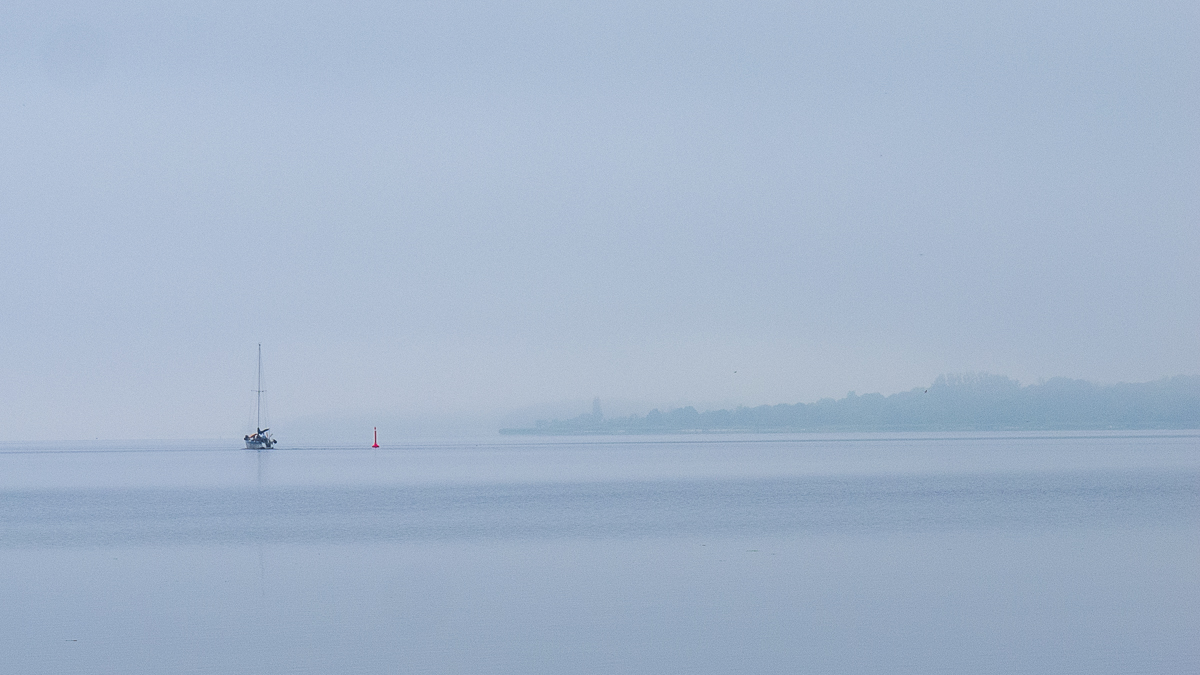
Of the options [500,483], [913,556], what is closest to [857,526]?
[913,556]

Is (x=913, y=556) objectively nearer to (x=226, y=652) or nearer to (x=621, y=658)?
(x=621, y=658)

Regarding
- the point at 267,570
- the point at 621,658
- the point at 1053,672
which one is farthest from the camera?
the point at 267,570

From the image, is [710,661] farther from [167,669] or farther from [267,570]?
[267,570]

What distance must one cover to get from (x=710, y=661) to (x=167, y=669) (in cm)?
521

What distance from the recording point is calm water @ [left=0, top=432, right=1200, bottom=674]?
1188 cm

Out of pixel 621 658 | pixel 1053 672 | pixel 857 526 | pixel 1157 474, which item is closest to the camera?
pixel 1053 672

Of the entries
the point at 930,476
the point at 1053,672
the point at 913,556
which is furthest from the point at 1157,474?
the point at 1053,672

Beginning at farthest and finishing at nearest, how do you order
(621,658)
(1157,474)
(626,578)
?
(1157,474), (626,578), (621,658)

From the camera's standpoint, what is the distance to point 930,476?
54.4 metres

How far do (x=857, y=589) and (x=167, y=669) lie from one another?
29.3ft

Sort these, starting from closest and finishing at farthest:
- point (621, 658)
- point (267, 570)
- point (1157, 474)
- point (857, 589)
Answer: point (621, 658) < point (857, 589) < point (267, 570) < point (1157, 474)

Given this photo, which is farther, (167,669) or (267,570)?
(267,570)

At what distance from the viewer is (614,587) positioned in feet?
54.5

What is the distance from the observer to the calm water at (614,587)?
11.9 meters
